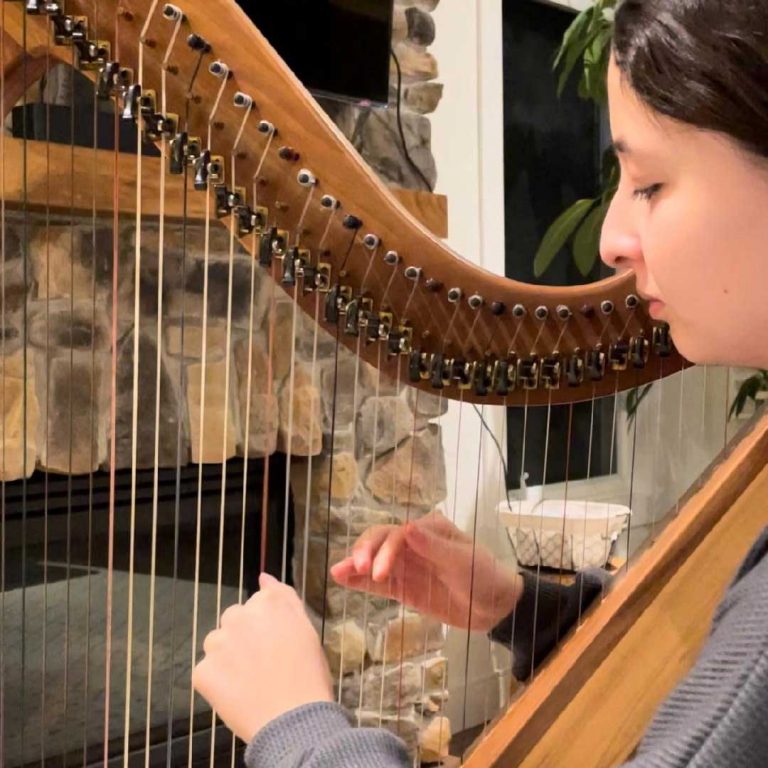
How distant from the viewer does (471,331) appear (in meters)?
1.02

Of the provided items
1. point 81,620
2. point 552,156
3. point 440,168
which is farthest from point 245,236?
point 552,156

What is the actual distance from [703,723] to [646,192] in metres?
0.37

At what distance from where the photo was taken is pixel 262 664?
81 centimetres

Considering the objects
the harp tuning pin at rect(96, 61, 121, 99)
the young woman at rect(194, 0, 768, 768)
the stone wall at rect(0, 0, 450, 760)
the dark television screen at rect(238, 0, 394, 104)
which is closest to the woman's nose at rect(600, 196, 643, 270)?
the young woman at rect(194, 0, 768, 768)

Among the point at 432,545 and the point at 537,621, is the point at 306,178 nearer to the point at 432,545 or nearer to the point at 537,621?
the point at 432,545

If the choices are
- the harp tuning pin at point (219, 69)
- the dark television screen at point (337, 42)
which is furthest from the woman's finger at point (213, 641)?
the dark television screen at point (337, 42)

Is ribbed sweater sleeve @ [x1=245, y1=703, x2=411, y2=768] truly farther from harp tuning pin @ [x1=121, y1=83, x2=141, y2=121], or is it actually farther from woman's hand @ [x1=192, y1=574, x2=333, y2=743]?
harp tuning pin @ [x1=121, y1=83, x2=141, y2=121]

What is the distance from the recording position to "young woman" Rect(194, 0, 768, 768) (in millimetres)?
632

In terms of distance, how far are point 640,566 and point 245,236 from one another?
0.61m

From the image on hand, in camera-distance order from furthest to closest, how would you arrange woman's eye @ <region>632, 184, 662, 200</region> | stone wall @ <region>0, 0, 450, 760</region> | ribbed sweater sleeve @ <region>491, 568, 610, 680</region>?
1. stone wall @ <region>0, 0, 450, 760</region>
2. ribbed sweater sleeve @ <region>491, 568, 610, 680</region>
3. woman's eye @ <region>632, 184, 662, 200</region>

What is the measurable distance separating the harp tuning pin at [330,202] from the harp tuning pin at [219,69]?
134 mm

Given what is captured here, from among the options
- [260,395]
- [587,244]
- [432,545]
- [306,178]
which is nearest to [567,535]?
[587,244]

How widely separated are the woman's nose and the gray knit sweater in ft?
0.77

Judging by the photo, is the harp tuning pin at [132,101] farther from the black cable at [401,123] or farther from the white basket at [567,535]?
the white basket at [567,535]
